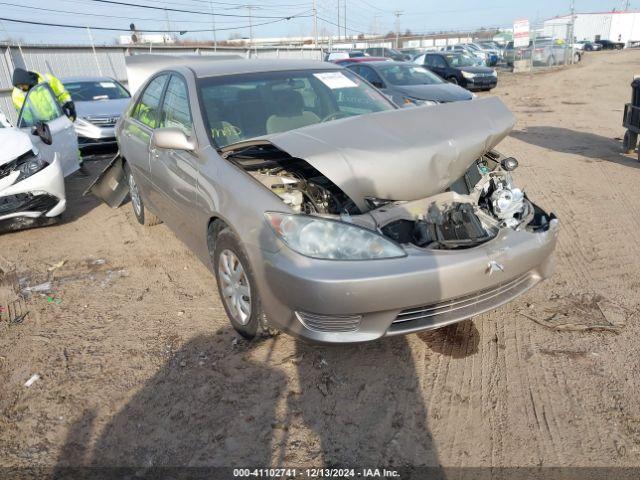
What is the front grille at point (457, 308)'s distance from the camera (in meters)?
2.58

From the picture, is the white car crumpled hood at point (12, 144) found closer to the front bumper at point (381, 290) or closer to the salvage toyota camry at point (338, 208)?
the salvage toyota camry at point (338, 208)

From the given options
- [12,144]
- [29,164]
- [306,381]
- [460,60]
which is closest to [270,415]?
[306,381]

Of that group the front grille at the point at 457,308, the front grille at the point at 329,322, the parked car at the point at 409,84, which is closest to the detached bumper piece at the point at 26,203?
the front grille at the point at 329,322

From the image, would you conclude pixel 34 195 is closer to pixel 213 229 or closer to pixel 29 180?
pixel 29 180

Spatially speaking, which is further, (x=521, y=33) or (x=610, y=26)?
(x=610, y=26)

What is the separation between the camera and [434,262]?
2500 mm

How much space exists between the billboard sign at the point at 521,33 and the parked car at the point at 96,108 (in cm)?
2357

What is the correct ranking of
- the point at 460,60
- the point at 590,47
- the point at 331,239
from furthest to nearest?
the point at 590,47 < the point at 460,60 < the point at 331,239

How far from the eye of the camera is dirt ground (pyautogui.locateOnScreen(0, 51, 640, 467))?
232cm

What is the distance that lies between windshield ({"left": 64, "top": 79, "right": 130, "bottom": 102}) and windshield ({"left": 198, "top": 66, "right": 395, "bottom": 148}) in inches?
310

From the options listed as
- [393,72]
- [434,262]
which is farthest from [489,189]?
[393,72]

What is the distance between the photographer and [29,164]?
5215mm

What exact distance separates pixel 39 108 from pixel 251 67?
4.40m

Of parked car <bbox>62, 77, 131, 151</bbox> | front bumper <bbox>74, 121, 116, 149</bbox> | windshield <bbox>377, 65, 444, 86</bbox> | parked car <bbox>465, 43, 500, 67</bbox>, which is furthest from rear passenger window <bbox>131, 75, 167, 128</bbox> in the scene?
parked car <bbox>465, 43, 500, 67</bbox>
